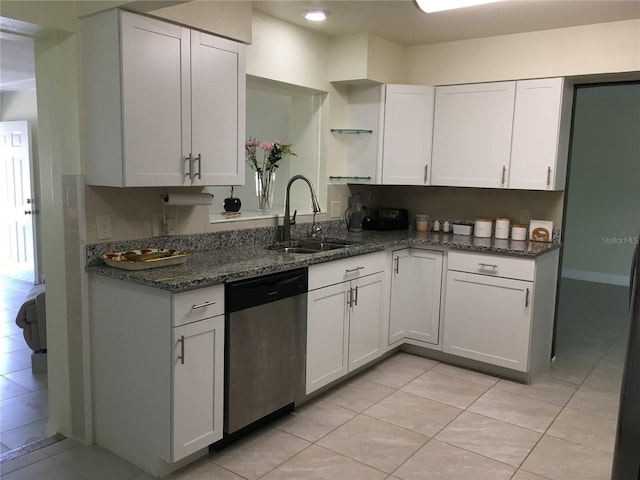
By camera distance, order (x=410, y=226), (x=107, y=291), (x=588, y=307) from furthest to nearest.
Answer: (x=588, y=307) < (x=410, y=226) < (x=107, y=291)

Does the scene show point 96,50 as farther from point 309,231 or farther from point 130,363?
point 309,231

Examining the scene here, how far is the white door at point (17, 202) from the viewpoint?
19.9 feet

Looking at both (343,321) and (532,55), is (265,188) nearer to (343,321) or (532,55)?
(343,321)

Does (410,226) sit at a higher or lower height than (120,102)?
lower

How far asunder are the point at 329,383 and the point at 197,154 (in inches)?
62.1

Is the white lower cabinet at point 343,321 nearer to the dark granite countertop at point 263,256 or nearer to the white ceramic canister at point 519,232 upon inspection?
the dark granite countertop at point 263,256

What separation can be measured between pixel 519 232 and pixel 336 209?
4.57 ft

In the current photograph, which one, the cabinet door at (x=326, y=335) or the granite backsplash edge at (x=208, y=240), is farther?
the cabinet door at (x=326, y=335)

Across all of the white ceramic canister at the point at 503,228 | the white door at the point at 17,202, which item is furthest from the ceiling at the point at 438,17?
the white door at the point at 17,202

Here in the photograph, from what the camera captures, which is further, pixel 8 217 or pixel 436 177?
pixel 8 217

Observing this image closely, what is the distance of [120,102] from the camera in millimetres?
2338

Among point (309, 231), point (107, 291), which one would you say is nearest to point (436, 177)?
point (309, 231)

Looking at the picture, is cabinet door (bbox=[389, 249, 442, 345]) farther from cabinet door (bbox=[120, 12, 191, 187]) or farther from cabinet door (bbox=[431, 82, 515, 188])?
cabinet door (bbox=[120, 12, 191, 187])

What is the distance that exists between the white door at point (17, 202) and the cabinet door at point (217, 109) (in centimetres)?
424
